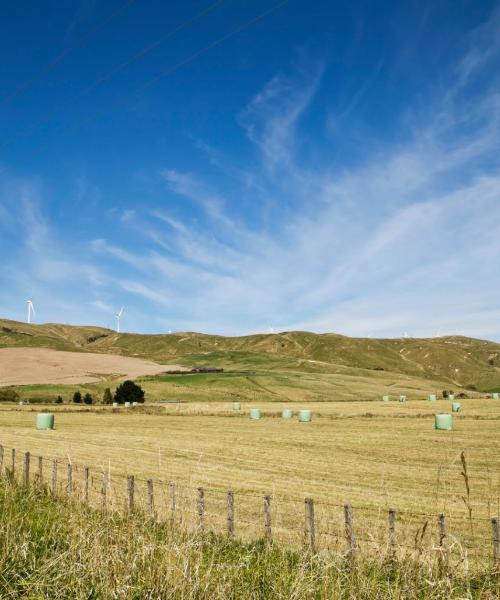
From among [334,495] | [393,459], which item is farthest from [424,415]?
[334,495]

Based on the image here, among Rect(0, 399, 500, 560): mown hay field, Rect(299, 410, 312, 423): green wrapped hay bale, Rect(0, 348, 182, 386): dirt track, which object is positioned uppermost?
Rect(0, 348, 182, 386): dirt track

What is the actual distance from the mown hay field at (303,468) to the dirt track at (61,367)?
2339 inches

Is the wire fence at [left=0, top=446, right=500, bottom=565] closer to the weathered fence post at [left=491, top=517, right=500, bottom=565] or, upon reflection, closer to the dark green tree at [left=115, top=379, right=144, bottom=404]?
the weathered fence post at [left=491, top=517, right=500, bottom=565]

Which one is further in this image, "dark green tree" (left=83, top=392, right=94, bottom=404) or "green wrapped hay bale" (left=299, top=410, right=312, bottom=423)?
"dark green tree" (left=83, top=392, right=94, bottom=404)

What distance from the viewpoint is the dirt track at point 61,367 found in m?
118

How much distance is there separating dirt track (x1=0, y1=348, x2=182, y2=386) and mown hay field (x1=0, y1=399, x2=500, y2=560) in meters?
59.4

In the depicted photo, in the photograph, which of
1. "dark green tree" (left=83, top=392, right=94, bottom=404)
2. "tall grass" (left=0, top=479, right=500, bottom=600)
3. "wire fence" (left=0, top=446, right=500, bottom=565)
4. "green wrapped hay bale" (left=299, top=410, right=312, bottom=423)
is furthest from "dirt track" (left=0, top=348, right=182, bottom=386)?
"tall grass" (left=0, top=479, right=500, bottom=600)

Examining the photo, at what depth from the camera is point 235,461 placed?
2973cm

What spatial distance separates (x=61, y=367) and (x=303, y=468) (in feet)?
372

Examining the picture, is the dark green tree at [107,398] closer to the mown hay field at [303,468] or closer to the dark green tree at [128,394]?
the dark green tree at [128,394]

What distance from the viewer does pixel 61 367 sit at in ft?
432

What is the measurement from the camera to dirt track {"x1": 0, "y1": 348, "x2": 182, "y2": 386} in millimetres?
117800

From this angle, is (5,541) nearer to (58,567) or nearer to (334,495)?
(58,567)

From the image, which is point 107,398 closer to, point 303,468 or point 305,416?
point 305,416
